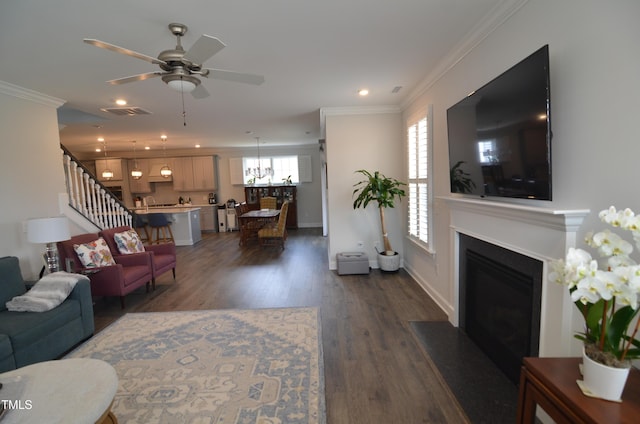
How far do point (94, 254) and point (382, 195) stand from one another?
152 inches

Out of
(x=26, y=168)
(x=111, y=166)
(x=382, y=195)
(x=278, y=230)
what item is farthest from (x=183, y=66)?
(x=111, y=166)

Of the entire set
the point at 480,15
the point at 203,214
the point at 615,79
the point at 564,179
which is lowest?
the point at 203,214

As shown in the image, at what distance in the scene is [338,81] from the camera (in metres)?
3.46

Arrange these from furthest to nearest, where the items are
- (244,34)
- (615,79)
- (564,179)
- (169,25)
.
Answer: (244,34)
(169,25)
(564,179)
(615,79)

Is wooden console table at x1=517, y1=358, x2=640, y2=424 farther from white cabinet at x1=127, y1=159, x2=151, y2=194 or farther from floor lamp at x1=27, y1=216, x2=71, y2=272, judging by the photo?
white cabinet at x1=127, y1=159, x2=151, y2=194

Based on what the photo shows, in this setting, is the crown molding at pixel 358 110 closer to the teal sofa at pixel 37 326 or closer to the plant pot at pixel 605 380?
the teal sofa at pixel 37 326

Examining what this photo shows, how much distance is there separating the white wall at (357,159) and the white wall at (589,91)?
8.78 feet

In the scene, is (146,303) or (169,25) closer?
(169,25)

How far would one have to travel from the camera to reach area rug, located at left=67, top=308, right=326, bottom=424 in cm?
191

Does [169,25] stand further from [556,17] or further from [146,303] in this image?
[146,303]

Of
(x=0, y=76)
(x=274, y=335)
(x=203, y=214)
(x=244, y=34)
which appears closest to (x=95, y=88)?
(x=0, y=76)

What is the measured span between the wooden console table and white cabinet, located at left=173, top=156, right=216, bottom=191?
9.37 m

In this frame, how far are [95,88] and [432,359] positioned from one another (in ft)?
15.1

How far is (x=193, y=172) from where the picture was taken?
30.7 ft
